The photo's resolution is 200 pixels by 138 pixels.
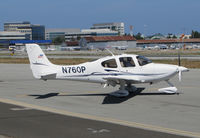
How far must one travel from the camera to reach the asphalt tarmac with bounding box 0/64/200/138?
998cm

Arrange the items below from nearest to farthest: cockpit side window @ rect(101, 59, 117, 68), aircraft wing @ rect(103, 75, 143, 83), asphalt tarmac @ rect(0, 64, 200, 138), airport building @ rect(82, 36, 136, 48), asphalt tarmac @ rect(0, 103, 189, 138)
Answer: asphalt tarmac @ rect(0, 103, 189, 138) → asphalt tarmac @ rect(0, 64, 200, 138) → aircraft wing @ rect(103, 75, 143, 83) → cockpit side window @ rect(101, 59, 117, 68) → airport building @ rect(82, 36, 136, 48)

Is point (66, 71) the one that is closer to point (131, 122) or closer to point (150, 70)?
point (150, 70)

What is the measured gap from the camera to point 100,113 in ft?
42.0

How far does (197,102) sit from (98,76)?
182 inches

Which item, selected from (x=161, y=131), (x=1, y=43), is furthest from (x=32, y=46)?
(x=1, y=43)

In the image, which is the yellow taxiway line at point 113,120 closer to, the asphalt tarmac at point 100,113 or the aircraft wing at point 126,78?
the asphalt tarmac at point 100,113

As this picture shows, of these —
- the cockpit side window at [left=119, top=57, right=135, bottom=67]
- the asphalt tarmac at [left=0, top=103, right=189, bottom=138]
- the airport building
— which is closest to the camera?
the asphalt tarmac at [left=0, top=103, right=189, bottom=138]

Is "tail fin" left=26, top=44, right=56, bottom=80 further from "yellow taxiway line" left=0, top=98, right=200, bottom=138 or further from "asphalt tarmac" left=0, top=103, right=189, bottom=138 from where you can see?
"asphalt tarmac" left=0, top=103, right=189, bottom=138

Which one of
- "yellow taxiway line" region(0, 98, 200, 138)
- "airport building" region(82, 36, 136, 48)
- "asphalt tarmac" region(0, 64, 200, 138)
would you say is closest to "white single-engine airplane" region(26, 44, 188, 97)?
"asphalt tarmac" region(0, 64, 200, 138)

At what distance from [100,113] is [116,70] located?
3.73 m

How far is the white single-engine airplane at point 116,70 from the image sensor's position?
15.8 m

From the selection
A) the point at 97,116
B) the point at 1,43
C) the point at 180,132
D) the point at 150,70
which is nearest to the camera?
the point at 180,132

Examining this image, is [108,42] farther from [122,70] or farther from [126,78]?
[126,78]

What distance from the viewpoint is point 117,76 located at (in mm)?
16016
